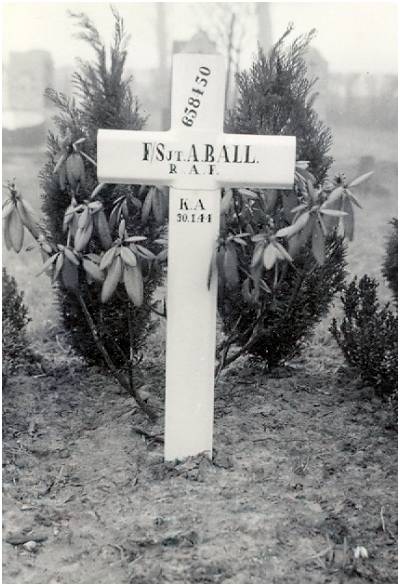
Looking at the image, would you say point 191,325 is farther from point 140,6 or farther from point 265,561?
point 140,6

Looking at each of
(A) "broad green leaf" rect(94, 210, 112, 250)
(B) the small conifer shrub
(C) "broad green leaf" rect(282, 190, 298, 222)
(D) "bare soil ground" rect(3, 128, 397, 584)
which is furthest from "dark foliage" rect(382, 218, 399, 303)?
(A) "broad green leaf" rect(94, 210, 112, 250)

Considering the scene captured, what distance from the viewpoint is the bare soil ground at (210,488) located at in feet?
8.00

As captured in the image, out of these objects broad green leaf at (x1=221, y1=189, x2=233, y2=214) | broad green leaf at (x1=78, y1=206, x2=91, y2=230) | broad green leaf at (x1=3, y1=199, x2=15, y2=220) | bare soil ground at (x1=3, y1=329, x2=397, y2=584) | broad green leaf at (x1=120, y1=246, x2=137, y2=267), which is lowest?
bare soil ground at (x1=3, y1=329, x2=397, y2=584)

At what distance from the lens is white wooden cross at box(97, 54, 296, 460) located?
2820mm

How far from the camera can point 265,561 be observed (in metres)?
2.44

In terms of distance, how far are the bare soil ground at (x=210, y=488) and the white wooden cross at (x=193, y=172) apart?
46cm

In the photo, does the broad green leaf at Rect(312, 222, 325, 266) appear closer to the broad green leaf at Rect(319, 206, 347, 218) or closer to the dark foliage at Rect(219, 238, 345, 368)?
the broad green leaf at Rect(319, 206, 347, 218)

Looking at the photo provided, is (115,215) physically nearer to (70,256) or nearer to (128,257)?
(70,256)

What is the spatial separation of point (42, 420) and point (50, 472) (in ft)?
1.72

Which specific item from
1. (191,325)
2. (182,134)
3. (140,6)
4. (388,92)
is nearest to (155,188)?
(182,134)

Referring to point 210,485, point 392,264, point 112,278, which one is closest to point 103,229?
point 112,278

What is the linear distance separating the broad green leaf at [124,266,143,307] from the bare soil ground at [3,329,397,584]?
0.75m

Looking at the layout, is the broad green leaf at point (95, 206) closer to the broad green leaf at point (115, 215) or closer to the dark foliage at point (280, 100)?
the broad green leaf at point (115, 215)

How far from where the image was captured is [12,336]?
4.02m
